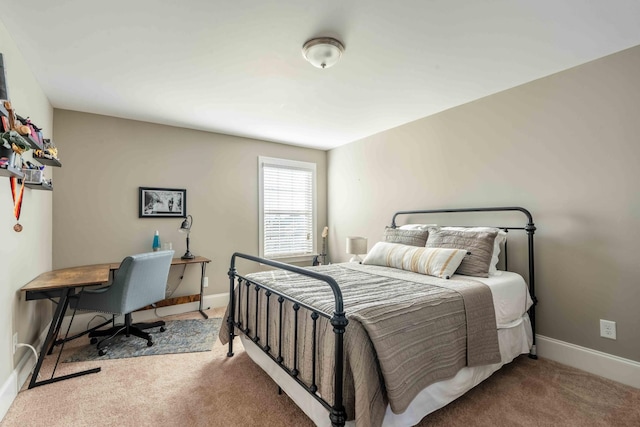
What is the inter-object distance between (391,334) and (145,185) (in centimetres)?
335

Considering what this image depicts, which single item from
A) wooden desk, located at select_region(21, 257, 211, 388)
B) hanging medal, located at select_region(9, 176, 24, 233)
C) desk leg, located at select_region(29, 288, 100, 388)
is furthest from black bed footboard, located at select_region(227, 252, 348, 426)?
hanging medal, located at select_region(9, 176, 24, 233)

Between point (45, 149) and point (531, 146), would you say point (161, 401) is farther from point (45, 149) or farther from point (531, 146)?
point (531, 146)

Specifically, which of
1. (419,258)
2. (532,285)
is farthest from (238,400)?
(532,285)

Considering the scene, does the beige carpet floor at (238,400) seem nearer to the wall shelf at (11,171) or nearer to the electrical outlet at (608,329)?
the electrical outlet at (608,329)

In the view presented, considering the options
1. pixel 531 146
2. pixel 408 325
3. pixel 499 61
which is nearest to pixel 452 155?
pixel 531 146

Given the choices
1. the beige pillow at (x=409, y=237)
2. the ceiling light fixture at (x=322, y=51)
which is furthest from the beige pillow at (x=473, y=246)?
the ceiling light fixture at (x=322, y=51)

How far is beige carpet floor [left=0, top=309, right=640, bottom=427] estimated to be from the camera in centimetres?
177

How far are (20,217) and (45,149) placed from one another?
1.77 ft

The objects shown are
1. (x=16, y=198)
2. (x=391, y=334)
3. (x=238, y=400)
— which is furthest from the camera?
(x=16, y=198)

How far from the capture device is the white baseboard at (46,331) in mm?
1865

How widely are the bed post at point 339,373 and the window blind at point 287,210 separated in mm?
3159

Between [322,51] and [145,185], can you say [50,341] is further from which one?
[322,51]

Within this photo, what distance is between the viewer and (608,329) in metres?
2.24

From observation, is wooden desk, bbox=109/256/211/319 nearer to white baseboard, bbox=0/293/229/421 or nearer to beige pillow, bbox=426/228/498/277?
white baseboard, bbox=0/293/229/421
